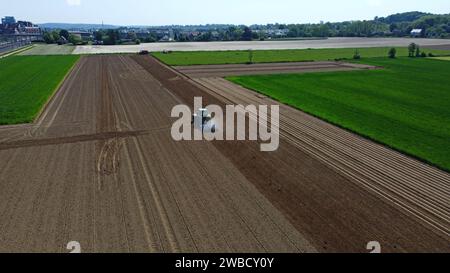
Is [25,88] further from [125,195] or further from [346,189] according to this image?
[346,189]

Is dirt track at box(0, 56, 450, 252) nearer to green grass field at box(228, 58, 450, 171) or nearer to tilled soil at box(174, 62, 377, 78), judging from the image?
green grass field at box(228, 58, 450, 171)

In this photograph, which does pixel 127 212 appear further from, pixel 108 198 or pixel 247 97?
pixel 247 97

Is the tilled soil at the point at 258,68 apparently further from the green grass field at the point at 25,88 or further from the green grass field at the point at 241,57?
the green grass field at the point at 25,88

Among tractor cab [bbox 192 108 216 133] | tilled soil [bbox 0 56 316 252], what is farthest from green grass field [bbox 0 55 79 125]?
tractor cab [bbox 192 108 216 133]

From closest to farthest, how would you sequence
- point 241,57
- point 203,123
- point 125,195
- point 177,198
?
1. point 177,198
2. point 125,195
3. point 203,123
4. point 241,57

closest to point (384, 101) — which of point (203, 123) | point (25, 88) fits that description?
point (203, 123)

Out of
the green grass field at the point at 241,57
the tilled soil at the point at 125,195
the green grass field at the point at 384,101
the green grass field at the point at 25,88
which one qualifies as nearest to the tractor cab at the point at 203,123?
the tilled soil at the point at 125,195

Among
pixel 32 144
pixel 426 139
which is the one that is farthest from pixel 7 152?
pixel 426 139
